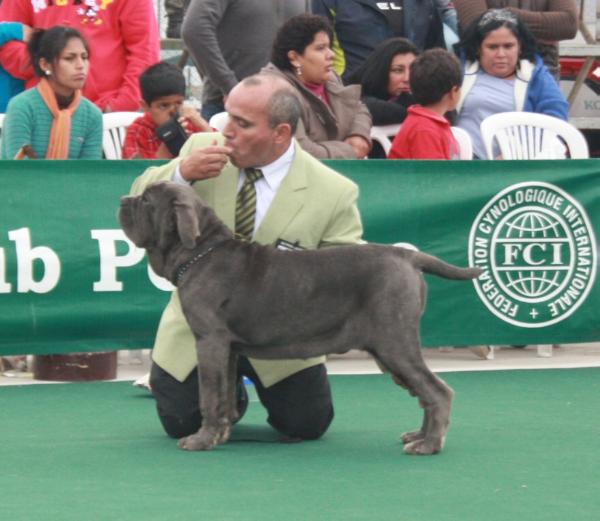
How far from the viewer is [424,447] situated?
6.21 metres

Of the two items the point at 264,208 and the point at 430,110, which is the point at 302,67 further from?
the point at 264,208

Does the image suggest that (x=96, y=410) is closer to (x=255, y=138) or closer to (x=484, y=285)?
(x=255, y=138)

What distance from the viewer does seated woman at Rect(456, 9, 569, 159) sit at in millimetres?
10484

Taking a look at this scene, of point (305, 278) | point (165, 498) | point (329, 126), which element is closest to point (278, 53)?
point (329, 126)

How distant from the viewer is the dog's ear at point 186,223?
238 inches

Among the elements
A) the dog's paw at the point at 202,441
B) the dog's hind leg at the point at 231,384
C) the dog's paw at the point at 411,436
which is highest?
the dog's hind leg at the point at 231,384

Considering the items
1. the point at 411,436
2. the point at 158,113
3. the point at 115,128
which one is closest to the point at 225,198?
the point at 411,436

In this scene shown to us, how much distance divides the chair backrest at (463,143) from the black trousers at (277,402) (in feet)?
11.6

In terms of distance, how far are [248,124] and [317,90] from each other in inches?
129

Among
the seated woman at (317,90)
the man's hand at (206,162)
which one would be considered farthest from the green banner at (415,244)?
the man's hand at (206,162)

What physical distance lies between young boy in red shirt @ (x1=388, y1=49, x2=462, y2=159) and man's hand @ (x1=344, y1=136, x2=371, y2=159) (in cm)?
27

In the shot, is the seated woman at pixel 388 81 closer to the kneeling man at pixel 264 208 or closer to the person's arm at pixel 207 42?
the person's arm at pixel 207 42

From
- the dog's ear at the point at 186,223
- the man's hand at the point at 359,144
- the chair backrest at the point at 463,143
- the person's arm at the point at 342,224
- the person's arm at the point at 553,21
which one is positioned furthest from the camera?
the person's arm at the point at 553,21

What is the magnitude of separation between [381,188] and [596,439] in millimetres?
2741
